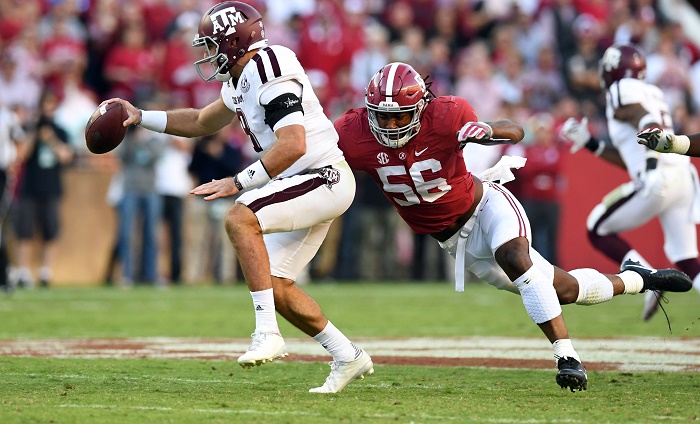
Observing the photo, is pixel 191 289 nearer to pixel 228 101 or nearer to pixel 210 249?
pixel 210 249

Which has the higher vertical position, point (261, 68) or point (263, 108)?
point (261, 68)

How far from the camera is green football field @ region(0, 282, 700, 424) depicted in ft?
15.8

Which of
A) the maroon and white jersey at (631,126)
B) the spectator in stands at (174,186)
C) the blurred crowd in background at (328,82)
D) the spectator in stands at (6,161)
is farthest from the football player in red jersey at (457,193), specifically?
the spectator in stands at (174,186)

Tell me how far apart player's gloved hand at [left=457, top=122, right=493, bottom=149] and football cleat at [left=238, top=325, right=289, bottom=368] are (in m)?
1.29

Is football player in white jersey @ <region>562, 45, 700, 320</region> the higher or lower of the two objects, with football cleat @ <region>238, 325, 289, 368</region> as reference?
higher

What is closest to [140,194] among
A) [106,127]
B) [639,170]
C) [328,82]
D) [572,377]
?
[328,82]

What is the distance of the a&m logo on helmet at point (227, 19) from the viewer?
5730 millimetres

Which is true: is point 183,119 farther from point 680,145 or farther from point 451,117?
point 680,145

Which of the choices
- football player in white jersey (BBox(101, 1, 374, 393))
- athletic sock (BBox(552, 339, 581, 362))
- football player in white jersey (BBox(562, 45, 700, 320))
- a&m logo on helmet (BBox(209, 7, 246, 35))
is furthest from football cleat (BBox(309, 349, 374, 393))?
football player in white jersey (BBox(562, 45, 700, 320))

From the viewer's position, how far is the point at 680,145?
5.82 metres

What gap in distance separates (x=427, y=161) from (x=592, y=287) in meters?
1.13

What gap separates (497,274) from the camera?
240 inches

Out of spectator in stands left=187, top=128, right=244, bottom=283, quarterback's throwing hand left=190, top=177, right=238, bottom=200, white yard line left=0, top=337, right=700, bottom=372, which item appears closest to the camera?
quarterback's throwing hand left=190, top=177, right=238, bottom=200

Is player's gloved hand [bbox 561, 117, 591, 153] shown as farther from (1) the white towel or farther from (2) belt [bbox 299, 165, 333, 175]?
(2) belt [bbox 299, 165, 333, 175]
